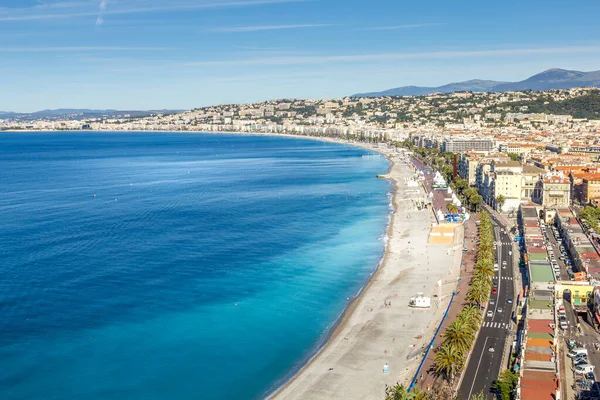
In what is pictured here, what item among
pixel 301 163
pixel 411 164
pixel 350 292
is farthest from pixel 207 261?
pixel 301 163

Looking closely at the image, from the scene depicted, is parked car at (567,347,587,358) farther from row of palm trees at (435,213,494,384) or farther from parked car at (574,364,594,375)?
row of palm trees at (435,213,494,384)

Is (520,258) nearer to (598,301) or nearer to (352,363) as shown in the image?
(598,301)

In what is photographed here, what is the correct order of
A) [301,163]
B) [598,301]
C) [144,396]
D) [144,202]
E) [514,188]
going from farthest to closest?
[301,163] → [144,202] → [514,188] → [598,301] → [144,396]

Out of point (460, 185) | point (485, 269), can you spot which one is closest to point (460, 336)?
point (485, 269)

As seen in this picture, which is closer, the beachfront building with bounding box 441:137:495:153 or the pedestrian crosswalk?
the pedestrian crosswalk

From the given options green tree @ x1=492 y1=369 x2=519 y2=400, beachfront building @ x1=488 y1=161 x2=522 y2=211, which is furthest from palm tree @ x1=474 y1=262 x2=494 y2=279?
beachfront building @ x1=488 y1=161 x2=522 y2=211

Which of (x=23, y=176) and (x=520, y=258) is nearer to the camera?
(x=520, y=258)

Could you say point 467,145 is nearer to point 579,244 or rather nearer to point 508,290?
point 579,244

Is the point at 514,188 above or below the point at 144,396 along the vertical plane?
above
